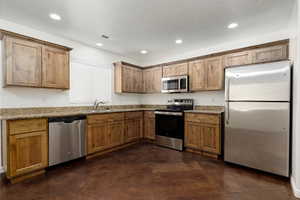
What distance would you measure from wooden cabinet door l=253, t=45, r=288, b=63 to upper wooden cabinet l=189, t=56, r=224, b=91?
689mm

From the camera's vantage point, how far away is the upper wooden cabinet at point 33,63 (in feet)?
8.22

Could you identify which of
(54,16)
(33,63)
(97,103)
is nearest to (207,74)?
(97,103)

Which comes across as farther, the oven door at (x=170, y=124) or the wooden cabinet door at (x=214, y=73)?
the oven door at (x=170, y=124)

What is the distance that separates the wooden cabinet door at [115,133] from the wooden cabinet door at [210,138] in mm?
2018

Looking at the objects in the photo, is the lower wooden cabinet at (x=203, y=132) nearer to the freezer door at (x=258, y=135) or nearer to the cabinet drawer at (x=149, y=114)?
the freezer door at (x=258, y=135)

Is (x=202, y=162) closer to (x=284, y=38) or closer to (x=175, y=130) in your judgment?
(x=175, y=130)

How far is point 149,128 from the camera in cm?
451

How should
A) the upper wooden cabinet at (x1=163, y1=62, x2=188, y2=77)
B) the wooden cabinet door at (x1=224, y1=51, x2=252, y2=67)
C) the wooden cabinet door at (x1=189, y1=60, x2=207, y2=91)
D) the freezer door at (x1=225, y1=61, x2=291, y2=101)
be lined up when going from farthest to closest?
the upper wooden cabinet at (x1=163, y1=62, x2=188, y2=77) < the wooden cabinet door at (x1=189, y1=60, x2=207, y2=91) < the wooden cabinet door at (x1=224, y1=51, x2=252, y2=67) < the freezer door at (x1=225, y1=61, x2=291, y2=101)

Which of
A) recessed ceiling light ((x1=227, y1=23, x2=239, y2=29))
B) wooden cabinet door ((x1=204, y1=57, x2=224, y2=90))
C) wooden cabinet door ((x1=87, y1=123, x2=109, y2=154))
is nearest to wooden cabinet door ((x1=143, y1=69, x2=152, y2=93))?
wooden cabinet door ((x1=204, y1=57, x2=224, y2=90))

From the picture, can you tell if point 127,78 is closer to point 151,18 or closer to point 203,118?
point 151,18

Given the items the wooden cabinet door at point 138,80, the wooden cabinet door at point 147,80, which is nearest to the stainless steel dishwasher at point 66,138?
the wooden cabinet door at point 138,80

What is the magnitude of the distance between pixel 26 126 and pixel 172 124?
119 inches

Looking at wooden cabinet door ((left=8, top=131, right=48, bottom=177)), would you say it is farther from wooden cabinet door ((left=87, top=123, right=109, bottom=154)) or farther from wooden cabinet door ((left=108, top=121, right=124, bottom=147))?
wooden cabinet door ((left=108, top=121, right=124, bottom=147))

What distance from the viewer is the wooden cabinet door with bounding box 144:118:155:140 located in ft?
14.6
